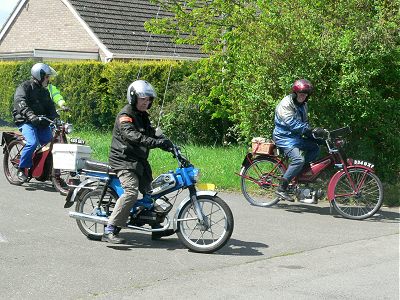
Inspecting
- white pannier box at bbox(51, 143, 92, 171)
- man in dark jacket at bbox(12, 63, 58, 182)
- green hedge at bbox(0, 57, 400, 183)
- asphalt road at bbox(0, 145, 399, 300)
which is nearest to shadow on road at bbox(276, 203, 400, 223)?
asphalt road at bbox(0, 145, 399, 300)

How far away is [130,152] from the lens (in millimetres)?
8219

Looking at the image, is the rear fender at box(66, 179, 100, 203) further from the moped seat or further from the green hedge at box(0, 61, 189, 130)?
the green hedge at box(0, 61, 189, 130)

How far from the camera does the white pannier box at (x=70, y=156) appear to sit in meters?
9.05

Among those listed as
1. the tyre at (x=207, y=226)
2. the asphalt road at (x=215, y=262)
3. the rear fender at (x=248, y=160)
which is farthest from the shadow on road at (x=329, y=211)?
the tyre at (x=207, y=226)

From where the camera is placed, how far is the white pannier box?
905 cm

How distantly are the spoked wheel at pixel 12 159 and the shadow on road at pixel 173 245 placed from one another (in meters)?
4.36

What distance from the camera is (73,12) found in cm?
2736

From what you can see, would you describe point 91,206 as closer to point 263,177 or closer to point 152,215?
point 152,215

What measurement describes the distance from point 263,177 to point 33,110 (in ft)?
12.5

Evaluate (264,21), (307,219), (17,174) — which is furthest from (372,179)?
(17,174)

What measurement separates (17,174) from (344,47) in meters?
5.51

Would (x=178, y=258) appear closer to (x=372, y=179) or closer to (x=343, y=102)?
(x=372, y=179)

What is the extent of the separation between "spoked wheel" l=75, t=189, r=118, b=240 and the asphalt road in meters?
0.14

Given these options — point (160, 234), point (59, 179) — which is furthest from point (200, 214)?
point (59, 179)
